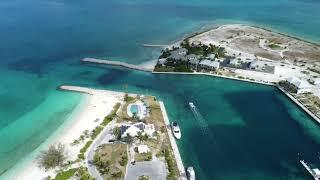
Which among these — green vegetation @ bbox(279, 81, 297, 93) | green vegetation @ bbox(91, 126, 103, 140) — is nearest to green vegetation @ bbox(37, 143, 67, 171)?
green vegetation @ bbox(91, 126, 103, 140)

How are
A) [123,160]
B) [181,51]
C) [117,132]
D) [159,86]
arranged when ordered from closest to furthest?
[123,160], [117,132], [159,86], [181,51]

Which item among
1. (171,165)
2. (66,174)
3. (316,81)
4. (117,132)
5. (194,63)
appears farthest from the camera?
(194,63)

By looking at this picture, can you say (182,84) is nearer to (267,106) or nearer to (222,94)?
(222,94)

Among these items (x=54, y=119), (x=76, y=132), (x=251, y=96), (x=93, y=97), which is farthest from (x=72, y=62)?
(x=251, y=96)

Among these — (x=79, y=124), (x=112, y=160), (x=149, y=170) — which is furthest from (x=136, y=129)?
(x=79, y=124)

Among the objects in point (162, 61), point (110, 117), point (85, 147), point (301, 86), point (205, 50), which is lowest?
point (85, 147)

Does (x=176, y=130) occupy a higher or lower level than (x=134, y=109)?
higher

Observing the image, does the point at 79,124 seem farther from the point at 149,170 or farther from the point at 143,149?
the point at 149,170

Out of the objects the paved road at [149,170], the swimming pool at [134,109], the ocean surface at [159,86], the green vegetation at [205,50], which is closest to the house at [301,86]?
the ocean surface at [159,86]
